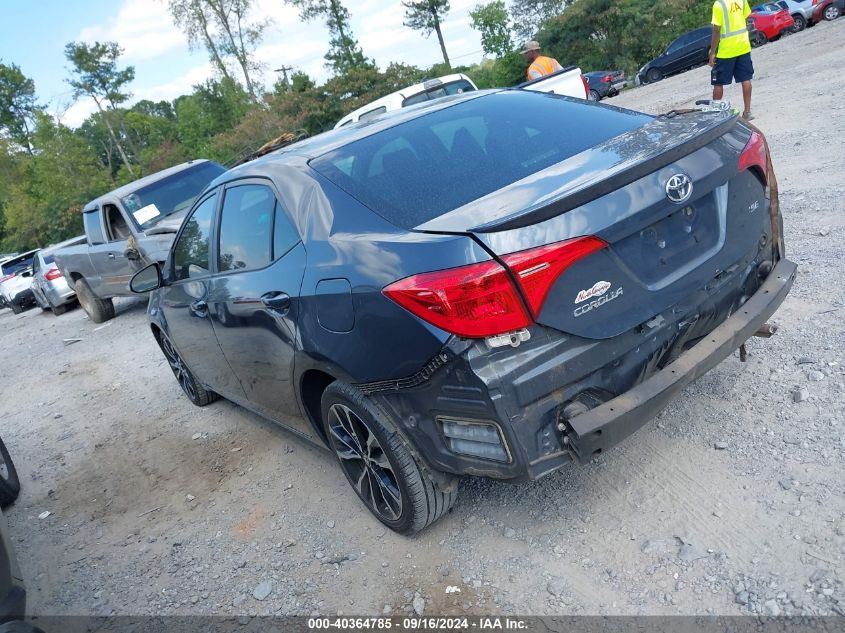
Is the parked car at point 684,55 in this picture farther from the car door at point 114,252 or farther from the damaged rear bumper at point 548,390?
the damaged rear bumper at point 548,390

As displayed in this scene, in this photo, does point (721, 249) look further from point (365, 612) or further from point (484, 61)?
point (484, 61)

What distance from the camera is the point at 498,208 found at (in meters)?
2.43

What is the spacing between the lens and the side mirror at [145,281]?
475cm

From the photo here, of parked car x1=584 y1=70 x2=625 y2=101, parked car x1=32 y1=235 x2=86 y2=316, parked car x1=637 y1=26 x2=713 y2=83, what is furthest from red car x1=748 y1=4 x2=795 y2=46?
parked car x1=32 y1=235 x2=86 y2=316

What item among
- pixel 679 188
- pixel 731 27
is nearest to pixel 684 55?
pixel 731 27

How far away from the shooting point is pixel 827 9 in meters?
22.9

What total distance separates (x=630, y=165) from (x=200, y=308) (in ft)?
9.05

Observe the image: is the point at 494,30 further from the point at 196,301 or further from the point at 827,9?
the point at 196,301

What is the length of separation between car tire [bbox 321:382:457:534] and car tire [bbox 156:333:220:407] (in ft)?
8.03

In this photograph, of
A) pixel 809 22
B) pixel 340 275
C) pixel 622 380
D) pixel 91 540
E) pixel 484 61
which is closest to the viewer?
pixel 622 380

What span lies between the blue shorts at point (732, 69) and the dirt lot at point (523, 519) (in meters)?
3.84

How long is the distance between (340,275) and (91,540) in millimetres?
2534

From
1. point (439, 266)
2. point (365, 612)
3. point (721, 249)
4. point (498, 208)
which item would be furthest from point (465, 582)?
point (721, 249)

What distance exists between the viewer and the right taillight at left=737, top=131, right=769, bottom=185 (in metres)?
2.82
